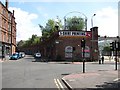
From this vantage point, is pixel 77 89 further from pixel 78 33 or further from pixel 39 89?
pixel 78 33

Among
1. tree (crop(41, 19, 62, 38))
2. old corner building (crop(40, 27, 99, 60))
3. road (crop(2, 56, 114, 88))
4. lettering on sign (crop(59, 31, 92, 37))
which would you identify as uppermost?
tree (crop(41, 19, 62, 38))

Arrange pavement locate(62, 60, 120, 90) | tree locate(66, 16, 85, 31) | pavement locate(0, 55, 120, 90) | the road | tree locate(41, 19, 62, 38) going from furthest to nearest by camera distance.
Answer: tree locate(66, 16, 85, 31)
tree locate(41, 19, 62, 38)
the road
pavement locate(0, 55, 120, 90)
pavement locate(62, 60, 120, 90)

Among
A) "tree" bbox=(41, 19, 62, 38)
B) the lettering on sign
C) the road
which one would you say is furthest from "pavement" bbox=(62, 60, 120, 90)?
"tree" bbox=(41, 19, 62, 38)

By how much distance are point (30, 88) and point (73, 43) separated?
1929 inches

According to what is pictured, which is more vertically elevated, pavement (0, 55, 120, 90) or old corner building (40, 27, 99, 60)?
old corner building (40, 27, 99, 60)

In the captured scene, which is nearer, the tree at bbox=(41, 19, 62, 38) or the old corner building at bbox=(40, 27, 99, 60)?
the old corner building at bbox=(40, 27, 99, 60)

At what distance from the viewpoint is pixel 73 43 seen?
6588 cm

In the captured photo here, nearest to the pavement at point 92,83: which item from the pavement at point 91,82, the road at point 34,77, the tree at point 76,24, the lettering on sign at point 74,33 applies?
the pavement at point 91,82

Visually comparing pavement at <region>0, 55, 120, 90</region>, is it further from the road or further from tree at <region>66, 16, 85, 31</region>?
tree at <region>66, 16, 85, 31</region>

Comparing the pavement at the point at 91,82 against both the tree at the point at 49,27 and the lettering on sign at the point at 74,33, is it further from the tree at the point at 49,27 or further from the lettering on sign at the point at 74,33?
the tree at the point at 49,27


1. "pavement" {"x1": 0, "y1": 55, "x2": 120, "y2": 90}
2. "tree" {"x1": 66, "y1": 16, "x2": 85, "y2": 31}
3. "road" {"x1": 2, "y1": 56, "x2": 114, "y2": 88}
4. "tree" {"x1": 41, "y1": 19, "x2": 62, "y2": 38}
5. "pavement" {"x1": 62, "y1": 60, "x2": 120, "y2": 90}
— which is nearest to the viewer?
"pavement" {"x1": 62, "y1": 60, "x2": 120, "y2": 90}

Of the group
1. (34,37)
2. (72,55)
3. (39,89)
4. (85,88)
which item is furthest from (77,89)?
(34,37)

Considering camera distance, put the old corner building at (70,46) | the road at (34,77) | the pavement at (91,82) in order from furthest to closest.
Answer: the old corner building at (70,46) < the road at (34,77) < the pavement at (91,82)

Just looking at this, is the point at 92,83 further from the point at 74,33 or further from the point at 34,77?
the point at 74,33
